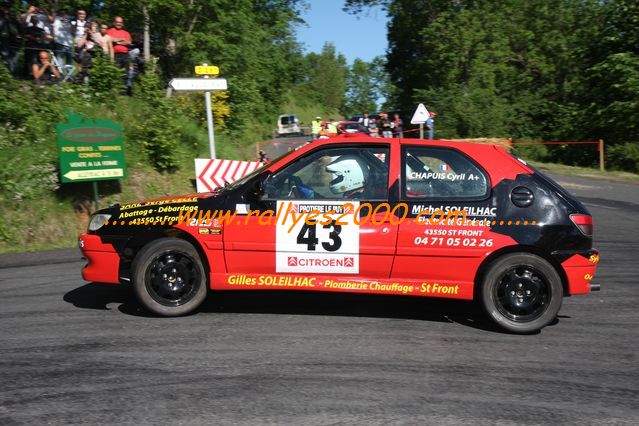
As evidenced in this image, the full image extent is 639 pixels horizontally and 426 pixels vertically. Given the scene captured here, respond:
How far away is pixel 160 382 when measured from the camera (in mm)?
4234

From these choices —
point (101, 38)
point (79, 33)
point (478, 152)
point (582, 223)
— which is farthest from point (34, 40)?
point (582, 223)

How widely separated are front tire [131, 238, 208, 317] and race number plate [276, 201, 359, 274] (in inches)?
31.6

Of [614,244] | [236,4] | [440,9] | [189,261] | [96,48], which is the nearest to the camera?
[189,261]

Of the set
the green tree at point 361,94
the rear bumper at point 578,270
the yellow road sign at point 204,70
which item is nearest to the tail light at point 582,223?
the rear bumper at point 578,270

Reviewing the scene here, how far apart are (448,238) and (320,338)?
1431 millimetres

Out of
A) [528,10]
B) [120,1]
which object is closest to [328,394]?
[120,1]

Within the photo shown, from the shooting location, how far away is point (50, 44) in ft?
45.6

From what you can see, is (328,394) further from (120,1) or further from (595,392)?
(120,1)

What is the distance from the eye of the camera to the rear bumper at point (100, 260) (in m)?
5.73

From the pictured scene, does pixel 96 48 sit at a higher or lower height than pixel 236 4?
lower

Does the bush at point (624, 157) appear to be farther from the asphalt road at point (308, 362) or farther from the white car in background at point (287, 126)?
the asphalt road at point (308, 362)

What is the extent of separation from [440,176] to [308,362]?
212 centimetres

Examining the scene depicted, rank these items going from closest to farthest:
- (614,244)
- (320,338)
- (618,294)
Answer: (320,338) < (618,294) < (614,244)

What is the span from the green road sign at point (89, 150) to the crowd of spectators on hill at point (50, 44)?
3.39 m
